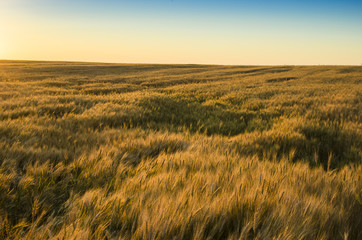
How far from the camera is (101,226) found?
0.88 m

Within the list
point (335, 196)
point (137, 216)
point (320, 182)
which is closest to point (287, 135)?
point (320, 182)

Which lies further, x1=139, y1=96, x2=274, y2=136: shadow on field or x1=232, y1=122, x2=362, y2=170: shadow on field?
x1=139, y1=96, x2=274, y2=136: shadow on field

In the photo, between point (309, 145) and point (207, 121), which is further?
point (207, 121)

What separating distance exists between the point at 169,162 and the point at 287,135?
7.42 ft

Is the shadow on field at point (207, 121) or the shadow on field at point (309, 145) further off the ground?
the shadow on field at point (309, 145)

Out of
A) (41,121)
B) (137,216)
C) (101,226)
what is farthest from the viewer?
(41,121)

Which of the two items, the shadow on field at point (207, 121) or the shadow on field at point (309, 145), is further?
the shadow on field at point (207, 121)

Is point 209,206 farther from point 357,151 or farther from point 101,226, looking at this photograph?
point 357,151

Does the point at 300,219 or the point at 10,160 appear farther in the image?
the point at 10,160

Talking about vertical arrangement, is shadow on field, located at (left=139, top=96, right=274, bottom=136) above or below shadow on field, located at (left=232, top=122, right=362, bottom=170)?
below

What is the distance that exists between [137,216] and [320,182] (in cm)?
131

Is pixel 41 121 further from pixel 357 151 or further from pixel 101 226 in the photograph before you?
pixel 357 151

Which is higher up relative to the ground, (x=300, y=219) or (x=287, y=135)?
(x=300, y=219)

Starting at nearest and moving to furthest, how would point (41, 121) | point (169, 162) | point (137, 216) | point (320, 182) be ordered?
point (137, 216), point (320, 182), point (169, 162), point (41, 121)
